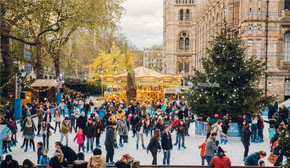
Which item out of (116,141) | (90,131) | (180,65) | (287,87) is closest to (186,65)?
(180,65)

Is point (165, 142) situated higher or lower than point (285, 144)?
lower

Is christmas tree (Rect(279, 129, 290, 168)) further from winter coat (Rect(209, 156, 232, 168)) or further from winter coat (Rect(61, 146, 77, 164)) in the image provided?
winter coat (Rect(61, 146, 77, 164))

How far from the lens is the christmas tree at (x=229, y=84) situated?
1612 centimetres

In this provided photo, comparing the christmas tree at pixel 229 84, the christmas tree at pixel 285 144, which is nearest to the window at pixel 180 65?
the christmas tree at pixel 229 84

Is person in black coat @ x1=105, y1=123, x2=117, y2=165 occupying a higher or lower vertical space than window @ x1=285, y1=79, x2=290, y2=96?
lower

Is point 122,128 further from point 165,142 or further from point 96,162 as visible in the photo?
point 96,162

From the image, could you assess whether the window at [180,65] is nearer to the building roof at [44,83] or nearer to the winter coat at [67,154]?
the building roof at [44,83]

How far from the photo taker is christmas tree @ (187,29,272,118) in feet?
52.9

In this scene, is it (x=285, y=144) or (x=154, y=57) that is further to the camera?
(x=154, y=57)

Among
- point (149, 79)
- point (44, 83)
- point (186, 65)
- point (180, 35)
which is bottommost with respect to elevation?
point (44, 83)

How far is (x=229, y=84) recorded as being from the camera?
16.5 m

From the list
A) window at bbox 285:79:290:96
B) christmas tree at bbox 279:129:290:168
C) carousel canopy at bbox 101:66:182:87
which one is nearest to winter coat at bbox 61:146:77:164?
christmas tree at bbox 279:129:290:168

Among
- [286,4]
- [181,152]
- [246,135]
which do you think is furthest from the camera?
[286,4]

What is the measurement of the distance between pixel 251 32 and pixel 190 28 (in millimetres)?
31248
